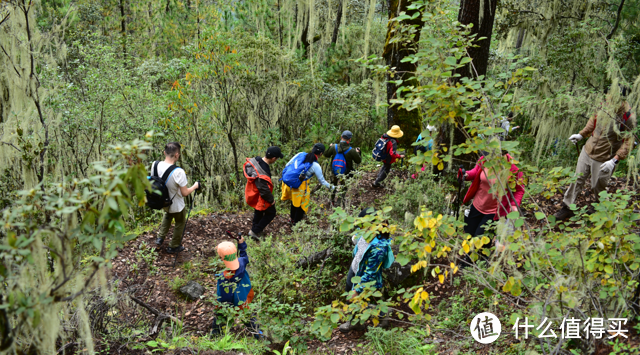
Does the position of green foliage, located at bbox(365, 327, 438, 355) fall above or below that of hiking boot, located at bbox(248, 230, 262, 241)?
above

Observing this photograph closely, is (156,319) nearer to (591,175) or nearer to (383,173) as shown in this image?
(383,173)

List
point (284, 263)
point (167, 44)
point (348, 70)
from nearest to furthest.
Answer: point (284, 263) < point (348, 70) < point (167, 44)

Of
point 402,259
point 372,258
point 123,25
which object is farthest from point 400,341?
point 123,25

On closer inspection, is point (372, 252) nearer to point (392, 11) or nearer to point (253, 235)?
point (253, 235)

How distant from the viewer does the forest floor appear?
4336 mm

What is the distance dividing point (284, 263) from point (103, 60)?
5548 mm

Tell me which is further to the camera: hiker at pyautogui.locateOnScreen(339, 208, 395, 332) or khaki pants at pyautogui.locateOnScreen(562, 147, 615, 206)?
khaki pants at pyautogui.locateOnScreen(562, 147, 615, 206)

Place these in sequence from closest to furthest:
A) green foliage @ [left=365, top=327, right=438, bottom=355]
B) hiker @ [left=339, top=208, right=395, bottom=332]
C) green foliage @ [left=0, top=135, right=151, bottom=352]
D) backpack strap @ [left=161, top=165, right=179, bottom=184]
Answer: green foliage @ [left=0, top=135, right=151, bottom=352] → green foliage @ [left=365, top=327, right=438, bottom=355] → hiker @ [left=339, top=208, right=395, bottom=332] → backpack strap @ [left=161, top=165, right=179, bottom=184]

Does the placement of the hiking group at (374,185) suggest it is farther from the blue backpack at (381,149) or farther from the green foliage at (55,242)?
the green foliage at (55,242)

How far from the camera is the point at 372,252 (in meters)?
3.97

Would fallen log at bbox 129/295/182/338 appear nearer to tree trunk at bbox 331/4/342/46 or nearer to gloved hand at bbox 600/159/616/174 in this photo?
gloved hand at bbox 600/159/616/174

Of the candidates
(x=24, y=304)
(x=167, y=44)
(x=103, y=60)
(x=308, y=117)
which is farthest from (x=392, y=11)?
(x=167, y=44)

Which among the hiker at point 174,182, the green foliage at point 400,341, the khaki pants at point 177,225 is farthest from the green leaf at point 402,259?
the khaki pants at point 177,225

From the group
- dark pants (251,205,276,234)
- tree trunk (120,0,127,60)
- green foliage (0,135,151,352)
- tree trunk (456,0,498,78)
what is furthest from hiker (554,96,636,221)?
tree trunk (120,0,127,60)
